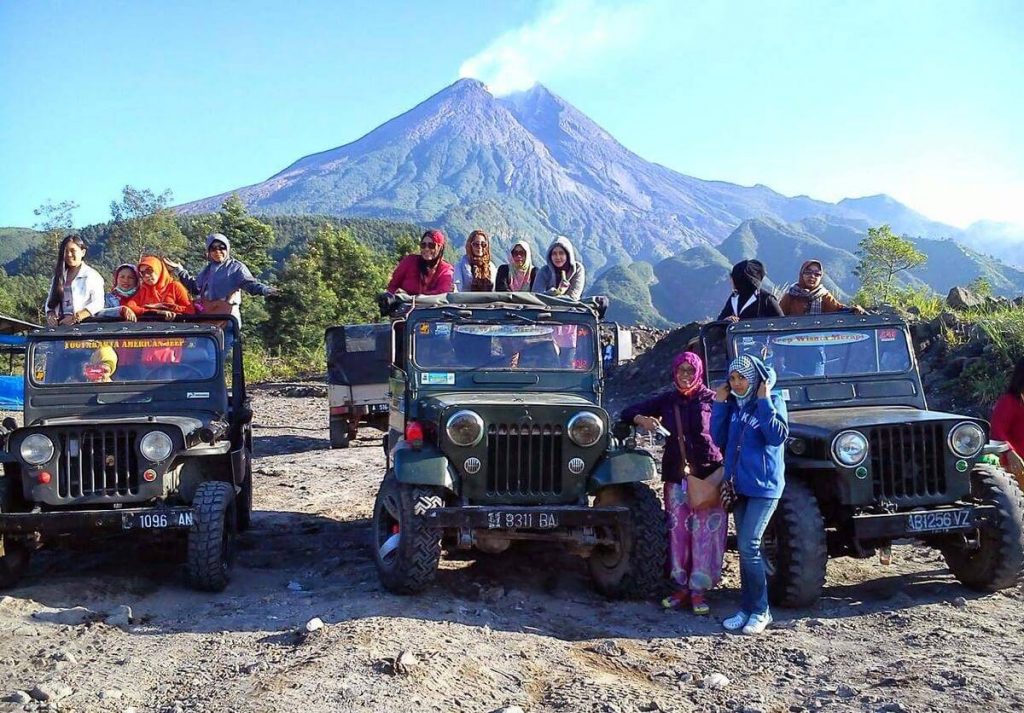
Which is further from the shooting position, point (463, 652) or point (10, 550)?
point (10, 550)

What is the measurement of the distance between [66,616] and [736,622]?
4129 millimetres

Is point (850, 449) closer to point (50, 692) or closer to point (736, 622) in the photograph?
point (736, 622)

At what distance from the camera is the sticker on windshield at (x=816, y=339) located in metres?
7.45

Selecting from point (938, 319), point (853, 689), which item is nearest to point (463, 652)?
point (853, 689)

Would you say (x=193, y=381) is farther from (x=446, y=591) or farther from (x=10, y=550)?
(x=446, y=591)

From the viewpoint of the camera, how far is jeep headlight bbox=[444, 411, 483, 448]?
20.3 feet

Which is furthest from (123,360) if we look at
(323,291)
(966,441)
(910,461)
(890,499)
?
(323,291)

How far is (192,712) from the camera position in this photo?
4352 millimetres

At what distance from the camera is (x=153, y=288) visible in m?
8.42

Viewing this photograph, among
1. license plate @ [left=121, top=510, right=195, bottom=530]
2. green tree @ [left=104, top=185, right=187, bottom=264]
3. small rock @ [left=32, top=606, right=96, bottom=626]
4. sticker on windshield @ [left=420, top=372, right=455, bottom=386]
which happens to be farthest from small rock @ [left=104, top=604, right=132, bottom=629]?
green tree @ [left=104, top=185, right=187, bottom=264]

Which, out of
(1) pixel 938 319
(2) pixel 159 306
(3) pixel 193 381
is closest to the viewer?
(3) pixel 193 381

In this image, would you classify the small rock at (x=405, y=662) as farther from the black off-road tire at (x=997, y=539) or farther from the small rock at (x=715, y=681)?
the black off-road tire at (x=997, y=539)

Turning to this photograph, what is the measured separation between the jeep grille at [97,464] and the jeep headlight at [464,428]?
2.21 m

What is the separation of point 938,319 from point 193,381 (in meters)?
13.1
